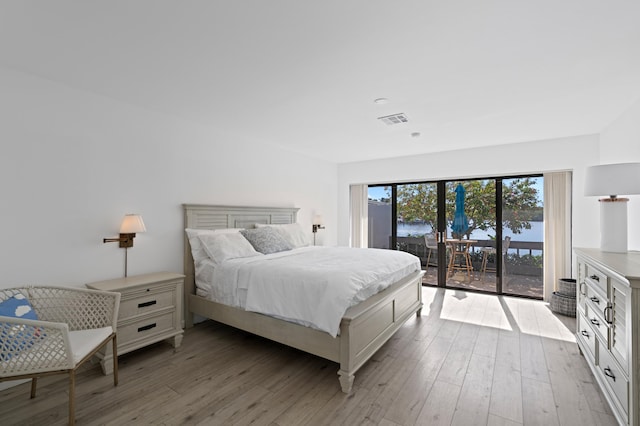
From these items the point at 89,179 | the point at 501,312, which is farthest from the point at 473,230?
the point at 89,179

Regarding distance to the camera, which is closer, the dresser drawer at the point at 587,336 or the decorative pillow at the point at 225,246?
the dresser drawer at the point at 587,336

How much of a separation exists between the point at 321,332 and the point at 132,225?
2.06 metres

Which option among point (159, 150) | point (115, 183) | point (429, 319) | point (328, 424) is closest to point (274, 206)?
point (159, 150)

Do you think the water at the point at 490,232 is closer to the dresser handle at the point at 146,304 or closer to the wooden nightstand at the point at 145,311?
the wooden nightstand at the point at 145,311

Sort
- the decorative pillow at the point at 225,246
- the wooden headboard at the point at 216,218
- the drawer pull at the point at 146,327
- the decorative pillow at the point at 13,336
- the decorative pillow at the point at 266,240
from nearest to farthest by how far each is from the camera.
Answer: the decorative pillow at the point at 13,336 → the drawer pull at the point at 146,327 → the decorative pillow at the point at 225,246 → the wooden headboard at the point at 216,218 → the decorative pillow at the point at 266,240

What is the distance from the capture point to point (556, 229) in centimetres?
443

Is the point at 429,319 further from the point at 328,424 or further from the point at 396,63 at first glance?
the point at 396,63

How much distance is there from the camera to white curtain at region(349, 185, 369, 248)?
6.22 metres

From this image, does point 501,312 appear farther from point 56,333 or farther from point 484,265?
point 56,333

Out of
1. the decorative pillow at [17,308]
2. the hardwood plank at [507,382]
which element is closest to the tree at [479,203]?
the hardwood plank at [507,382]

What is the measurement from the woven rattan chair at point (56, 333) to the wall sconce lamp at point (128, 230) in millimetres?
683

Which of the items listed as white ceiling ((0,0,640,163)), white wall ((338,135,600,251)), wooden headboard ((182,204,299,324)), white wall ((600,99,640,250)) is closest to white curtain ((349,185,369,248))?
white wall ((338,135,600,251))

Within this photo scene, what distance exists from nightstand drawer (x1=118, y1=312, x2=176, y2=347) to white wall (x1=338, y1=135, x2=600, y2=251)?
435cm

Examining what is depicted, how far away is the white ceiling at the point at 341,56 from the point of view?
5.46 feet
